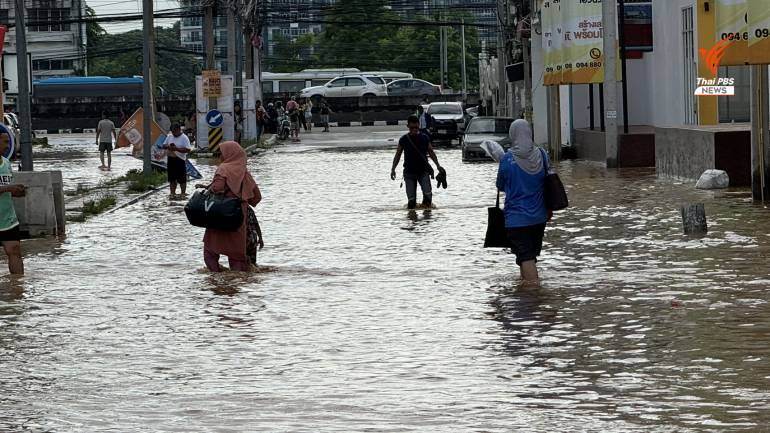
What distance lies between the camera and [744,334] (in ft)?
36.6

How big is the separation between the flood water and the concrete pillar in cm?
155

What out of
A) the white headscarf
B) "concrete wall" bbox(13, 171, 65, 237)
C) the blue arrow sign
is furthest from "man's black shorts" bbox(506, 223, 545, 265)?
the blue arrow sign

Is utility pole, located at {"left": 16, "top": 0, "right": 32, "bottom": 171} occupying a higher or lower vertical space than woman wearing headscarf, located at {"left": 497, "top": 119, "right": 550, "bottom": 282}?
Answer: higher

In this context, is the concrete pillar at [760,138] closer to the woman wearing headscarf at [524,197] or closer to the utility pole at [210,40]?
the woman wearing headscarf at [524,197]

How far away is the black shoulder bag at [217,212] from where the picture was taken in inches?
626

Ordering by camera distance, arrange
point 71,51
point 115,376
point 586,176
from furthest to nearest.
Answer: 1. point 71,51
2. point 586,176
3. point 115,376

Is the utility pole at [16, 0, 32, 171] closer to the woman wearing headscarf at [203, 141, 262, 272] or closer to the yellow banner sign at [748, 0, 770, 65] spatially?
the woman wearing headscarf at [203, 141, 262, 272]

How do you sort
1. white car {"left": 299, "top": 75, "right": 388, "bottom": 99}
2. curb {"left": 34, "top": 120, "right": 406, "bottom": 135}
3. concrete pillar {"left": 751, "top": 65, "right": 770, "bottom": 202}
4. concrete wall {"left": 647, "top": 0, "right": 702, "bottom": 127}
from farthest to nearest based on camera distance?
white car {"left": 299, "top": 75, "right": 388, "bottom": 99}
curb {"left": 34, "top": 120, "right": 406, "bottom": 135}
concrete wall {"left": 647, "top": 0, "right": 702, "bottom": 127}
concrete pillar {"left": 751, "top": 65, "right": 770, "bottom": 202}

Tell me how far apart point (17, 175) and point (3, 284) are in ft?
22.3

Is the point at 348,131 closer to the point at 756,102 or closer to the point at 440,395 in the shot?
the point at 756,102

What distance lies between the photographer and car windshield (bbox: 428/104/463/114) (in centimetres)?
6112

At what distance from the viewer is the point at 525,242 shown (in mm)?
14562

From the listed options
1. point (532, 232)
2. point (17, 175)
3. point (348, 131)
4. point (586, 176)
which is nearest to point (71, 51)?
point (348, 131)

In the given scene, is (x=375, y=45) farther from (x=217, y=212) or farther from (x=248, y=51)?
(x=217, y=212)
